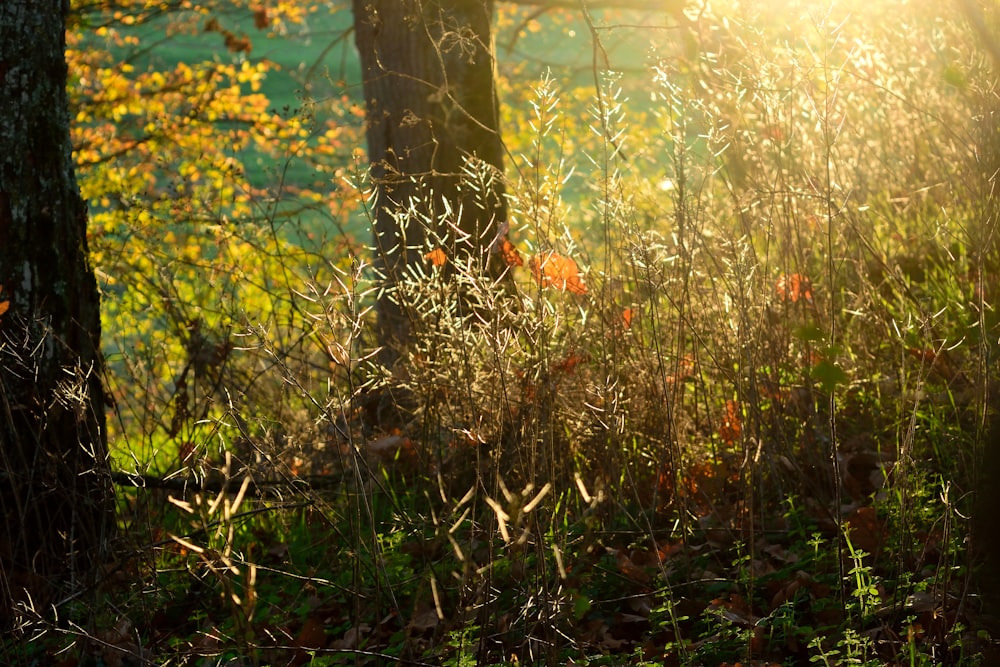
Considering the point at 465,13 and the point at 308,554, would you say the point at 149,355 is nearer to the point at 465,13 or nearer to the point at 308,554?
the point at 308,554

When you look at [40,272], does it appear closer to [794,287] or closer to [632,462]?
[632,462]

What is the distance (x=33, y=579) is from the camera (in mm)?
2926

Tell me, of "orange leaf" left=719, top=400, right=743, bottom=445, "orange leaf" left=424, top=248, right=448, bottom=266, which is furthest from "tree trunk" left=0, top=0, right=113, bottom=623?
"orange leaf" left=719, top=400, right=743, bottom=445

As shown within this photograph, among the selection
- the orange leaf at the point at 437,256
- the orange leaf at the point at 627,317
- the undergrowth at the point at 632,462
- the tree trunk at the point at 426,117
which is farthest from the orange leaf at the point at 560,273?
the tree trunk at the point at 426,117

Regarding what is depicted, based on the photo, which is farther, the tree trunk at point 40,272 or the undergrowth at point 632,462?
the tree trunk at point 40,272

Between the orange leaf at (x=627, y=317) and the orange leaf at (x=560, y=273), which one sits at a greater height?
the orange leaf at (x=560, y=273)

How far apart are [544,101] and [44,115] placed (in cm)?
198

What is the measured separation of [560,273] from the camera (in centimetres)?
265

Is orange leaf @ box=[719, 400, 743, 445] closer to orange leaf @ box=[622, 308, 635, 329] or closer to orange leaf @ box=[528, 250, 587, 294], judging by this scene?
orange leaf @ box=[622, 308, 635, 329]

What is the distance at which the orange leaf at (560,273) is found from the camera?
2.53 m

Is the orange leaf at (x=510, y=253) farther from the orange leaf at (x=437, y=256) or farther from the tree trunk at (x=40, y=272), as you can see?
the tree trunk at (x=40, y=272)

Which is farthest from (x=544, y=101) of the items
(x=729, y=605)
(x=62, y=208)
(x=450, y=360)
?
(x=62, y=208)

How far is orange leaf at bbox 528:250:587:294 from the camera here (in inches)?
99.4

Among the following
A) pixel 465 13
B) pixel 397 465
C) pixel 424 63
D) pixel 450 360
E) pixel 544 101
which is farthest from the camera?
pixel 424 63
